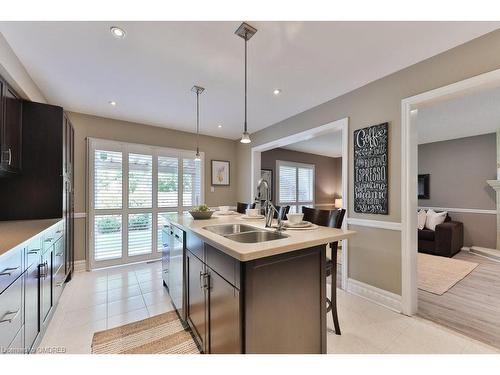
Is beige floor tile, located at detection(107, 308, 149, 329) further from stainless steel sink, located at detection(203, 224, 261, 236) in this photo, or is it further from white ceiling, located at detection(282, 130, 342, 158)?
white ceiling, located at detection(282, 130, 342, 158)

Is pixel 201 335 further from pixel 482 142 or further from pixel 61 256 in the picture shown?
pixel 482 142

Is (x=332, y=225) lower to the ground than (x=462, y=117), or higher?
lower

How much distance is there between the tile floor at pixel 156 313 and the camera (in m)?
1.75

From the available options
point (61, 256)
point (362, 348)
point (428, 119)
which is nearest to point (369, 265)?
point (362, 348)

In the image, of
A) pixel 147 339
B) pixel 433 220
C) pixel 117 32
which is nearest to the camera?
pixel 117 32

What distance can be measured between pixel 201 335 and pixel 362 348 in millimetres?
1259

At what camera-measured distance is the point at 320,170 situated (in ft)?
23.0

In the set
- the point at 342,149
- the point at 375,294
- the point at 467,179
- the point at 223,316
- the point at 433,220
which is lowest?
the point at 375,294

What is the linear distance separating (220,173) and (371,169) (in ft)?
10.4

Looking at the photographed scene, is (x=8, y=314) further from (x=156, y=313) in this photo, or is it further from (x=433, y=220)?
(x=433, y=220)

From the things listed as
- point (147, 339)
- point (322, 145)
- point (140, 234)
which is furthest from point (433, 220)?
point (140, 234)

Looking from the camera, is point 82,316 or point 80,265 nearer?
point 82,316

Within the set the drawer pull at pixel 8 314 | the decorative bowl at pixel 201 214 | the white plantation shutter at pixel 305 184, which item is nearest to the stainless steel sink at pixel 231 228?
the decorative bowl at pixel 201 214

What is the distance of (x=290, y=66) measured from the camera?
221cm
